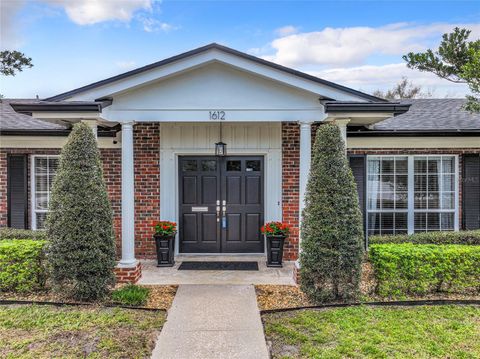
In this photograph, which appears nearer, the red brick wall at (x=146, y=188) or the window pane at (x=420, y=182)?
the red brick wall at (x=146, y=188)

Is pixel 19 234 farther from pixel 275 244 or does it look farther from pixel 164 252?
pixel 275 244

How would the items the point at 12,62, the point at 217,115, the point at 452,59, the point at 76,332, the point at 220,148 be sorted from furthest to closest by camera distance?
the point at 220,148, the point at 12,62, the point at 452,59, the point at 217,115, the point at 76,332

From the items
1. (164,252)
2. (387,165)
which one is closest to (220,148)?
(164,252)

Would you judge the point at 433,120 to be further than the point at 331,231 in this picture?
Yes

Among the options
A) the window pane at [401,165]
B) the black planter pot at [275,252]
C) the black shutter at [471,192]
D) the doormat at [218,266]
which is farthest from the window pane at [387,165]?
the doormat at [218,266]

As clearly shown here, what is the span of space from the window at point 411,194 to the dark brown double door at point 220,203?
2.74 meters

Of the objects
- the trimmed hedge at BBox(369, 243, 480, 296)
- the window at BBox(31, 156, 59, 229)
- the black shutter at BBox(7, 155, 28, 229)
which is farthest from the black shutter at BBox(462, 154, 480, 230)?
the black shutter at BBox(7, 155, 28, 229)

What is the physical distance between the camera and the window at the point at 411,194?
27.2ft

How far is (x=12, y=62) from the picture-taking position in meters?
7.07

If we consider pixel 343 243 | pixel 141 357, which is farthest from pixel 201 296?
pixel 343 243

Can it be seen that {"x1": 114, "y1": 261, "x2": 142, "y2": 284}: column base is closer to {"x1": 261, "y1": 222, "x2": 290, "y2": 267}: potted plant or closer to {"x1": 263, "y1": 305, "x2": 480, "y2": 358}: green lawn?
{"x1": 263, "y1": 305, "x2": 480, "y2": 358}: green lawn

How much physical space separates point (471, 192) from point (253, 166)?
5147mm

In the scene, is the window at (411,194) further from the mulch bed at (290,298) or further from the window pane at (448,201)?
the mulch bed at (290,298)

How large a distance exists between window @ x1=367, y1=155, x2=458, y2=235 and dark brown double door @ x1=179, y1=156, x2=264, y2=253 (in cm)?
274
